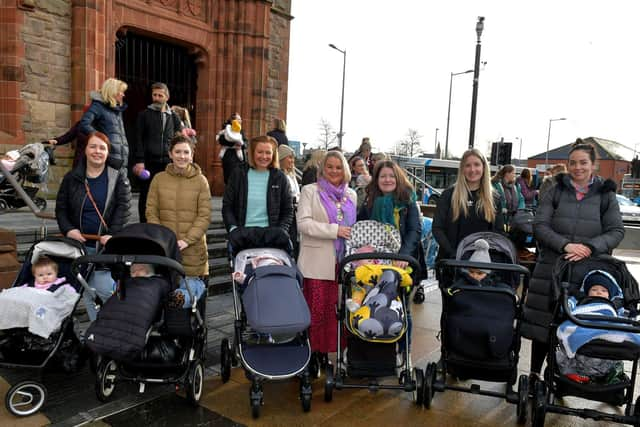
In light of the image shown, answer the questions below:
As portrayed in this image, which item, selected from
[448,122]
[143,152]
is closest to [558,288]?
[143,152]

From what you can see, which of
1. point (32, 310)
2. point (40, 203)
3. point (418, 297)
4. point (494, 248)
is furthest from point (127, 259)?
point (40, 203)

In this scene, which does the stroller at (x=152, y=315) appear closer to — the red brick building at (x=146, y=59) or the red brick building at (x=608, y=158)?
the red brick building at (x=146, y=59)

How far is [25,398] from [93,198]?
1.58m

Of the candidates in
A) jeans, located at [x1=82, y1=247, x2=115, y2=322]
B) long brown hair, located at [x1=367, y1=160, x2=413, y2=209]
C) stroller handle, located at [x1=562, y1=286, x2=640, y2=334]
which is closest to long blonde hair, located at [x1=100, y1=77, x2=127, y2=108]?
jeans, located at [x1=82, y1=247, x2=115, y2=322]

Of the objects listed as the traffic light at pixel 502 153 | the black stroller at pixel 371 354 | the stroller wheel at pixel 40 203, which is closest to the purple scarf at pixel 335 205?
the black stroller at pixel 371 354

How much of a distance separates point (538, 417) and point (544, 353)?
3.02 feet

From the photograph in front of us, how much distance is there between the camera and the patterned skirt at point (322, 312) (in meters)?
4.14

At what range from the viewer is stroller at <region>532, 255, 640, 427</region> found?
9.67 feet

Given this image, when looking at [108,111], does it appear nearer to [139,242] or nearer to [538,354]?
[139,242]

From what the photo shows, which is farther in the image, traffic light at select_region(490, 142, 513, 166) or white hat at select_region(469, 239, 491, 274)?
traffic light at select_region(490, 142, 513, 166)

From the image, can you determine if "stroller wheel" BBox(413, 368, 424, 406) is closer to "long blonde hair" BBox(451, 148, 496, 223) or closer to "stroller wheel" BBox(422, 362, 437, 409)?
"stroller wheel" BBox(422, 362, 437, 409)

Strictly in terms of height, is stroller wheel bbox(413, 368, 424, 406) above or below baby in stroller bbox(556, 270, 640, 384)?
below

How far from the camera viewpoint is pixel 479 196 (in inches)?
165

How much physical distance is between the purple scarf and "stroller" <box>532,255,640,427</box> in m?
1.64
